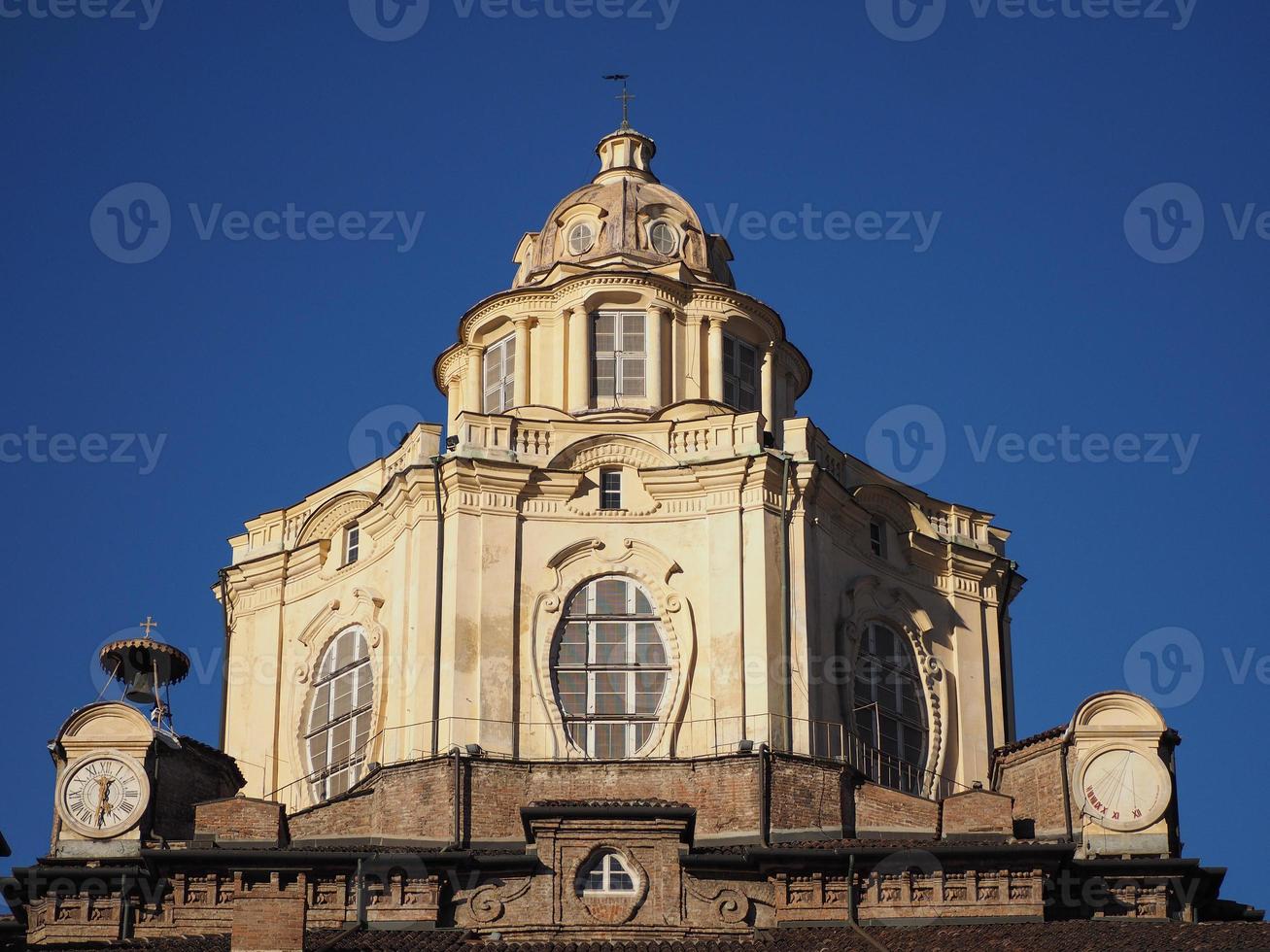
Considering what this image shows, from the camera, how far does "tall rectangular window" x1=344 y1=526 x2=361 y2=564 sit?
66.8 metres

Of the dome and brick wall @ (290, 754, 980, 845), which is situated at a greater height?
the dome

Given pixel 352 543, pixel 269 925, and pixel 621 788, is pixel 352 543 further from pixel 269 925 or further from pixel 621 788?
pixel 269 925

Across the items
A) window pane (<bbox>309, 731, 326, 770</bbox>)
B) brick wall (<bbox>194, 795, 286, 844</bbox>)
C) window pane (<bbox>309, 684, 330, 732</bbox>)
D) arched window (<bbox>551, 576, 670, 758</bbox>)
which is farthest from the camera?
window pane (<bbox>309, 684, 330, 732</bbox>)

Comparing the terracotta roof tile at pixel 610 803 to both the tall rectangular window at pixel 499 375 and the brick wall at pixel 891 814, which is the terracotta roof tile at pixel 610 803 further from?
the tall rectangular window at pixel 499 375

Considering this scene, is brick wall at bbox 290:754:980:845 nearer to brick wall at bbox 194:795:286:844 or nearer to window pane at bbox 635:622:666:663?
brick wall at bbox 194:795:286:844

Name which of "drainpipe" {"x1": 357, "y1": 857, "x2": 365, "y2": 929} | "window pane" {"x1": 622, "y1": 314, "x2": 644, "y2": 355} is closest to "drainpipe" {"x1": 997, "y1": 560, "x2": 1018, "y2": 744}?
"window pane" {"x1": 622, "y1": 314, "x2": 644, "y2": 355}

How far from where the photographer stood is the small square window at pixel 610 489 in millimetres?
64750

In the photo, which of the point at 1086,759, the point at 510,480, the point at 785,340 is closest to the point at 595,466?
the point at 510,480

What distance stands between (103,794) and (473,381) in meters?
14.1

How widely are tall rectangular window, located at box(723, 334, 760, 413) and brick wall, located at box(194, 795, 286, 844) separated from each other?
15.0 m

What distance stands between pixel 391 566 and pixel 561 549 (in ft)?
11.9

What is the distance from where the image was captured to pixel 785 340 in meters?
70.4

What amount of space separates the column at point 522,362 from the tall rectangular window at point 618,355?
1.45 m

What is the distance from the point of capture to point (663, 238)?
71.4 meters
